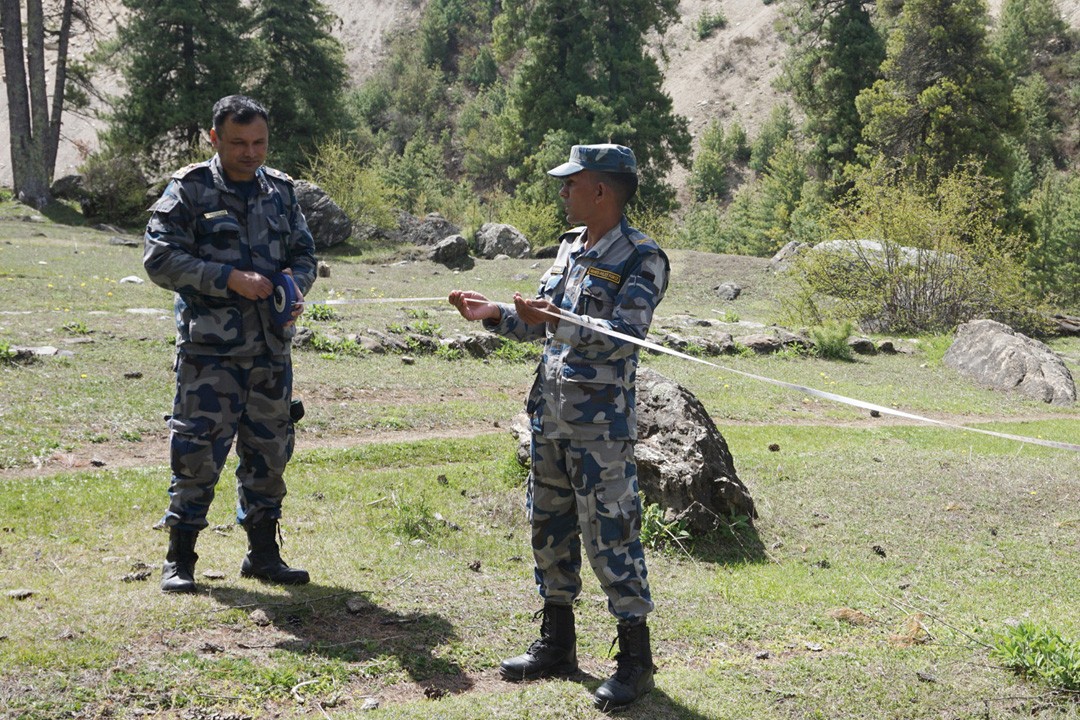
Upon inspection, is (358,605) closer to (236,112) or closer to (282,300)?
(282,300)

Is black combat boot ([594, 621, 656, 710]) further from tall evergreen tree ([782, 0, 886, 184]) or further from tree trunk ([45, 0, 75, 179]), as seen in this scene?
tall evergreen tree ([782, 0, 886, 184])

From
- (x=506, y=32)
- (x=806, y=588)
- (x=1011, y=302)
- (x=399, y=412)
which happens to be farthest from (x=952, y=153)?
(x=806, y=588)

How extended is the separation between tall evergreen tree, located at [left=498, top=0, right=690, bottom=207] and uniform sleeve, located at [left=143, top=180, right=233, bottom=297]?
36.1 metres

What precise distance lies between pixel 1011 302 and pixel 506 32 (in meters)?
31.5

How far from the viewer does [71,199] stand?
102 ft

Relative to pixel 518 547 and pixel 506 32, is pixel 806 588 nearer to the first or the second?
pixel 518 547

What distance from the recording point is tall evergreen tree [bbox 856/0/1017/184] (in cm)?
3188

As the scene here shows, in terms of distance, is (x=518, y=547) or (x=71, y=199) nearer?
(x=518, y=547)

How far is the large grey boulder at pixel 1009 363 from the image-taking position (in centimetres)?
1387

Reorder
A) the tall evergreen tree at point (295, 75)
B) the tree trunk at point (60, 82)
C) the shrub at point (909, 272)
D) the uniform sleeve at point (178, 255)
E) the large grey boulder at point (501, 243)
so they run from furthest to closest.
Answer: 1. the tall evergreen tree at point (295, 75)
2. the tree trunk at point (60, 82)
3. the large grey boulder at point (501, 243)
4. the shrub at point (909, 272)
5. the uniform sleeve at point (178, 255)

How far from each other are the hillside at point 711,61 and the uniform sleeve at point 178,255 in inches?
2693

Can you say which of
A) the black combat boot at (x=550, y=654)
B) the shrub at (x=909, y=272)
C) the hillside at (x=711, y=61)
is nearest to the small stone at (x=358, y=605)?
the black combat boot at (x=550, y=654)

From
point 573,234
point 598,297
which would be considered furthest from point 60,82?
point 598,297

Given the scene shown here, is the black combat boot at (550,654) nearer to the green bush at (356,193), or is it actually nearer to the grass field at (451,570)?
the grass field at (451,570)
